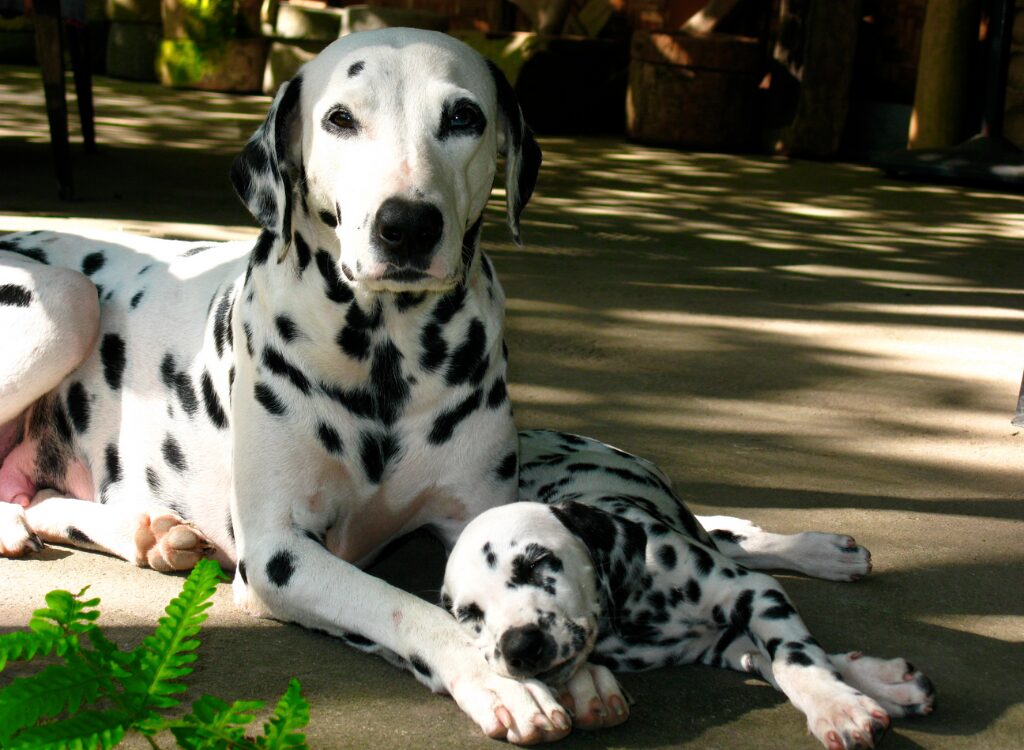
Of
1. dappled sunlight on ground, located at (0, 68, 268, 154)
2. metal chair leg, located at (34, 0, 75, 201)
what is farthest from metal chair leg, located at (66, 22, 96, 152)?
metal chair leg, located at (34, 0, 75, 201)

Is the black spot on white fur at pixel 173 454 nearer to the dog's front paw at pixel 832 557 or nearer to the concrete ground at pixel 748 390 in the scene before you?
the concrete ground at pixel 748 390

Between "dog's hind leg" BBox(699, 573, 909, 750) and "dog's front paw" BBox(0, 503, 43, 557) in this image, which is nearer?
"dog's hind leg" BBox(699, 573, 909, 750)

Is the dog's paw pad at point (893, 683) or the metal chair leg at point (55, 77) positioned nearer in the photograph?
the dog's paw pad at point (893, 683)

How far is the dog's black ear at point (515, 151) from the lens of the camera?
367cm

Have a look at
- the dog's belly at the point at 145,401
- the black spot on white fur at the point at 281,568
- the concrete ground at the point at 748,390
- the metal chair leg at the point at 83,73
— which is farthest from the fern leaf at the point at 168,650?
the metal chair leg at the point at 83,73

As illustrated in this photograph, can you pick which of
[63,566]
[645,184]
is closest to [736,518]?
[63,566]

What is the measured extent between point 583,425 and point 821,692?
2290 mm

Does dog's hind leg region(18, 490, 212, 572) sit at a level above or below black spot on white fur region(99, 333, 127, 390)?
below

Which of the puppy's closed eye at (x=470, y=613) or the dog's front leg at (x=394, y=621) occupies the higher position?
the puppy's closed eye at (x=470, y=613)

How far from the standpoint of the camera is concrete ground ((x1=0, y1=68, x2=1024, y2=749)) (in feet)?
10.0

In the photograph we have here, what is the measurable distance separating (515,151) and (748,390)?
7.51ft

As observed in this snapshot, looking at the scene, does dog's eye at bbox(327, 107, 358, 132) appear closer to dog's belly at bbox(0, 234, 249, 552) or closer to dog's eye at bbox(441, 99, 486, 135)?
dog's eye at bbox(441, 99, 486, 135)

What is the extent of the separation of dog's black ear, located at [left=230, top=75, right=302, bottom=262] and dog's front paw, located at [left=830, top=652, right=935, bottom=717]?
176 cm

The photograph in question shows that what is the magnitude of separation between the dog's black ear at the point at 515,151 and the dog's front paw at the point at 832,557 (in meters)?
1.21
